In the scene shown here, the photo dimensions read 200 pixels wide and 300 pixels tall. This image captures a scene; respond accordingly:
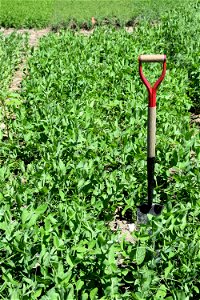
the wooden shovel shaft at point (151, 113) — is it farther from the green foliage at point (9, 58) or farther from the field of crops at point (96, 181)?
the green foliage at point (9, 58)

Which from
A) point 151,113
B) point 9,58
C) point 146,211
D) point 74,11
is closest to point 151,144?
point 151,113

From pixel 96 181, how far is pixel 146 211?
0.47 meters

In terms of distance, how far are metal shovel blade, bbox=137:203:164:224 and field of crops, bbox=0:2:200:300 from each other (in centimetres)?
11

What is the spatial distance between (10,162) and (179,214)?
74.4 inches

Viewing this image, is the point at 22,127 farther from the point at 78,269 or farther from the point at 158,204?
the point at 78,269

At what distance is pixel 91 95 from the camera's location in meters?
5.77

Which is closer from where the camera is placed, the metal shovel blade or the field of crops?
the field of crops

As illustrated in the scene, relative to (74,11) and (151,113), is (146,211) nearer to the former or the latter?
(151,113)

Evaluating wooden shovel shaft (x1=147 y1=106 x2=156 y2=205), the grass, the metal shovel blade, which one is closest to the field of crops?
the metal shovel blade

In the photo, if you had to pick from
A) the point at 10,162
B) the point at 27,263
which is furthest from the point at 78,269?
the point at 10,162

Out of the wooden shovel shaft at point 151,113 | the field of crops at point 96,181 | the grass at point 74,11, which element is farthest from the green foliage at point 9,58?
the wooden shovel shaft at point 151,113

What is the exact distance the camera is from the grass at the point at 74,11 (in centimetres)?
1345

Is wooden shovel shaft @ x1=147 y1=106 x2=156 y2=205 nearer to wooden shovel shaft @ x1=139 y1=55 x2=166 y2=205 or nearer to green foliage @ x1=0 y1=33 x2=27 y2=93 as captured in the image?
wooden shovel shaft @ x1=139 y1=55 x2=166 y2=205

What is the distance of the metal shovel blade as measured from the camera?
3.71 metres
